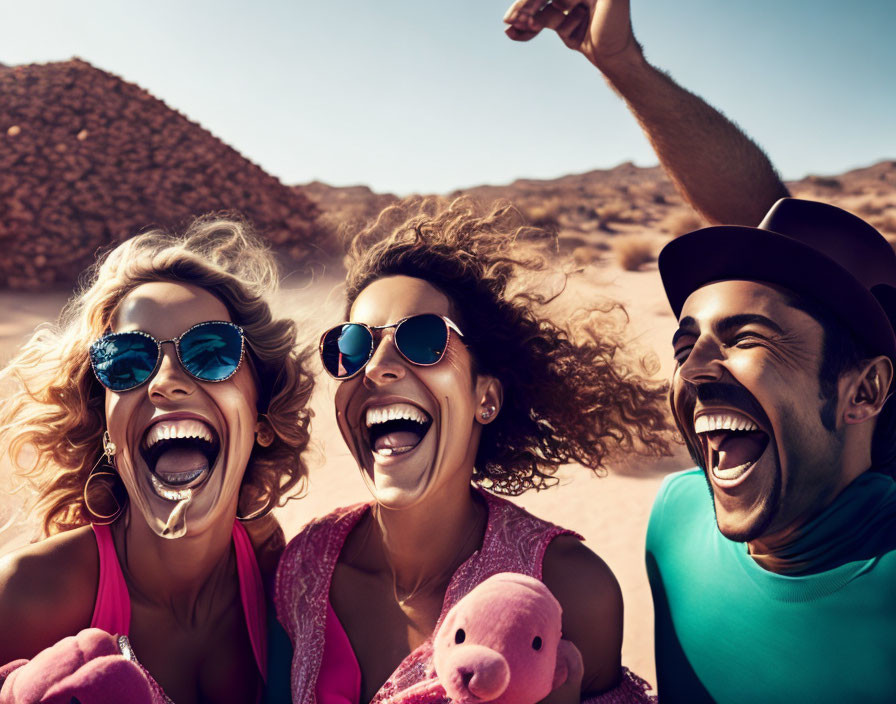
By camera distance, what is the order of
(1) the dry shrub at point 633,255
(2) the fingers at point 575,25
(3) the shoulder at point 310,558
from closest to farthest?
(3) the shoulder at point 310,558 → (2) the fingers at point 575,25 → (1) the dry shrub at point 633,255

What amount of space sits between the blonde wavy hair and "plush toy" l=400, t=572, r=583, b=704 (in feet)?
4.08

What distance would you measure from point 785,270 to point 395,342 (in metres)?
1.26

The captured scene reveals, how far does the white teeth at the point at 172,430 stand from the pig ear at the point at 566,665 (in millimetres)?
1378

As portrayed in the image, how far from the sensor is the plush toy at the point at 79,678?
1.84 meters

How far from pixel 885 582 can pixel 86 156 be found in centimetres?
2111

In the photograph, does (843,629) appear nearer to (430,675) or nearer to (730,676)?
(730,676)

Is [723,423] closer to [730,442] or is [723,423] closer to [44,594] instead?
[730,442]

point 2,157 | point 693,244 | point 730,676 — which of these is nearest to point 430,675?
point 730,676

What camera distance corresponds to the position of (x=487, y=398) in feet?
9.43

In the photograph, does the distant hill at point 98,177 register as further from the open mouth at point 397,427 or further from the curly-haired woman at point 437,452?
the open mouth at point 397,427

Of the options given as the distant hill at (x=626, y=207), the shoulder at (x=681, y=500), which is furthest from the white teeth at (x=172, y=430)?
the distant hill at (x=626, y=207)

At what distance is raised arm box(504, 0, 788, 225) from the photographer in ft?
11.4

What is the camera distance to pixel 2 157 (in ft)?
60.7

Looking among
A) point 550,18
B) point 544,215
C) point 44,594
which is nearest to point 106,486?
point 44,594
